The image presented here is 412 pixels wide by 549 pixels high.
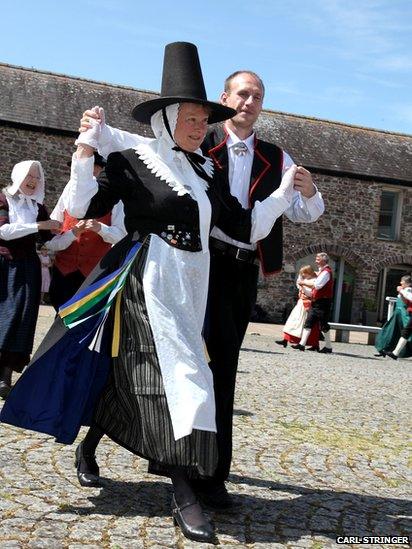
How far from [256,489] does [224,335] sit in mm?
861

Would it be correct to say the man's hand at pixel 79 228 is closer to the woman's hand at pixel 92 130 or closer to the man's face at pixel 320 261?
the woman's hand at pixel 92 130

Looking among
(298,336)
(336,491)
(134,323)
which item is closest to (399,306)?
(298,336)

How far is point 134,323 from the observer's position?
3.51 metres

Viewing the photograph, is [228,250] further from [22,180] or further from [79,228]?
[22,180]

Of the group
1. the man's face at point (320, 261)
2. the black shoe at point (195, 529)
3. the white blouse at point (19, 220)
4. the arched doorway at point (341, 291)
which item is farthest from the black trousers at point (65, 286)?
the arched doorway at point (341, 291)

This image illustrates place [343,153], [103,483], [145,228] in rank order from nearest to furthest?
[145,228] < [103,483] < [343,153]

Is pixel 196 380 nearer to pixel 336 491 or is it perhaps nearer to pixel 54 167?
pixel 336 491

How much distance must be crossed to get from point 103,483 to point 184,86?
6.18ft

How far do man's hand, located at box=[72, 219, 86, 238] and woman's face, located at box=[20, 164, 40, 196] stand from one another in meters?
0.60

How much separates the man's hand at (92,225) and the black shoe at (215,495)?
8.00 feet

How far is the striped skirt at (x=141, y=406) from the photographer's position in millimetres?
3342

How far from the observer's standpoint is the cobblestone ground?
10.8 ft

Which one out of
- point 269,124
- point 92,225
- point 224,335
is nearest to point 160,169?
point 224,335

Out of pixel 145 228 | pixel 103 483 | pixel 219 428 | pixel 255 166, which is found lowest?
pixel 103 483
